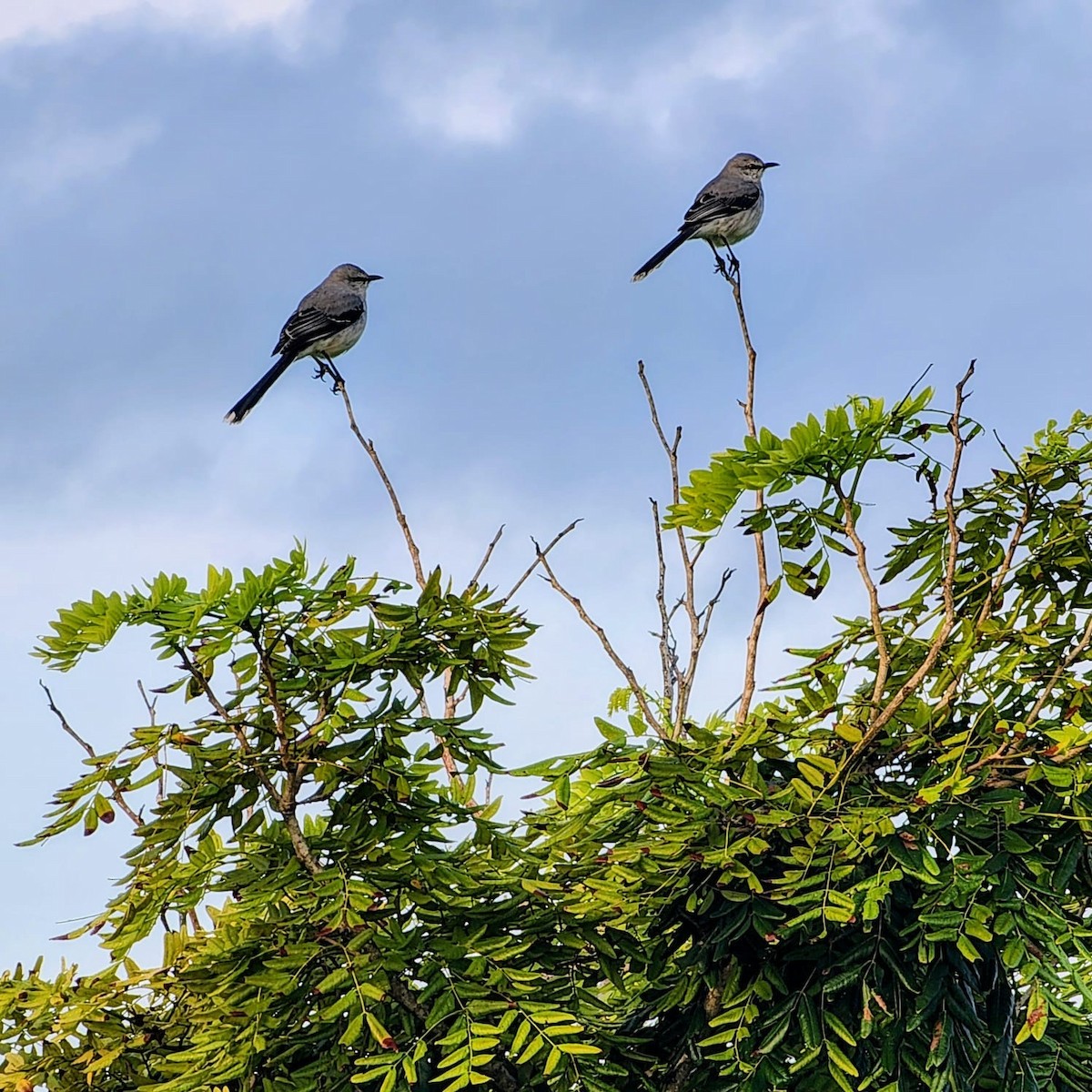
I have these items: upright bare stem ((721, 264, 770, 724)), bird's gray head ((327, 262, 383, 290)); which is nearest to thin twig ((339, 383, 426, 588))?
upright bare stem ((721, 264, 770, 724))

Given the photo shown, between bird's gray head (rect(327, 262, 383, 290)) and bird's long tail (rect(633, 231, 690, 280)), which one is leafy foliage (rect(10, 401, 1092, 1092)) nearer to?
bird's long tail (rect(633, 231, 690, 280))

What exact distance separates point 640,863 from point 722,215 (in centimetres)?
Answer: 641

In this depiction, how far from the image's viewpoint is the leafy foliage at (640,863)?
121 inches

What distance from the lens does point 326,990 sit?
3.05 metres

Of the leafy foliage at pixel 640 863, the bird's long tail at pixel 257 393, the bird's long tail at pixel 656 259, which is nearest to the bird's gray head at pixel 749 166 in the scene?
the bird's long tail at pixel 656 259

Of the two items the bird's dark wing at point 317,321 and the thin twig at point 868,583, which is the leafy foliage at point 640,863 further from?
the bird's dark wing at point 317,321

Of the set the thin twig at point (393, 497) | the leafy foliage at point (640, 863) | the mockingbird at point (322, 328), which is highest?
the mockingbird at point (322, 328)

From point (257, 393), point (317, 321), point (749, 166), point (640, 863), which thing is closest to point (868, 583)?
point (640, 863)

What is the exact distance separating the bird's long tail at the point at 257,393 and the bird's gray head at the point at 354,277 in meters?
1.65

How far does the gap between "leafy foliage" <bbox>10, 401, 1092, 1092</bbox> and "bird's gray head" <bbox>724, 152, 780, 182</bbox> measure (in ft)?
23.0

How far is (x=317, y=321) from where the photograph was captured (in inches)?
347

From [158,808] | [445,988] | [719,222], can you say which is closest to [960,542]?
[445,988]

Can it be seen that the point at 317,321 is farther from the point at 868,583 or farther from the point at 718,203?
the point at 868,583

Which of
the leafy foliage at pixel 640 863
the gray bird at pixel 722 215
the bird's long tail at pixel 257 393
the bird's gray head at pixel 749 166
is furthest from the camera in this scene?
the bird's gray head at pixel 749 166
